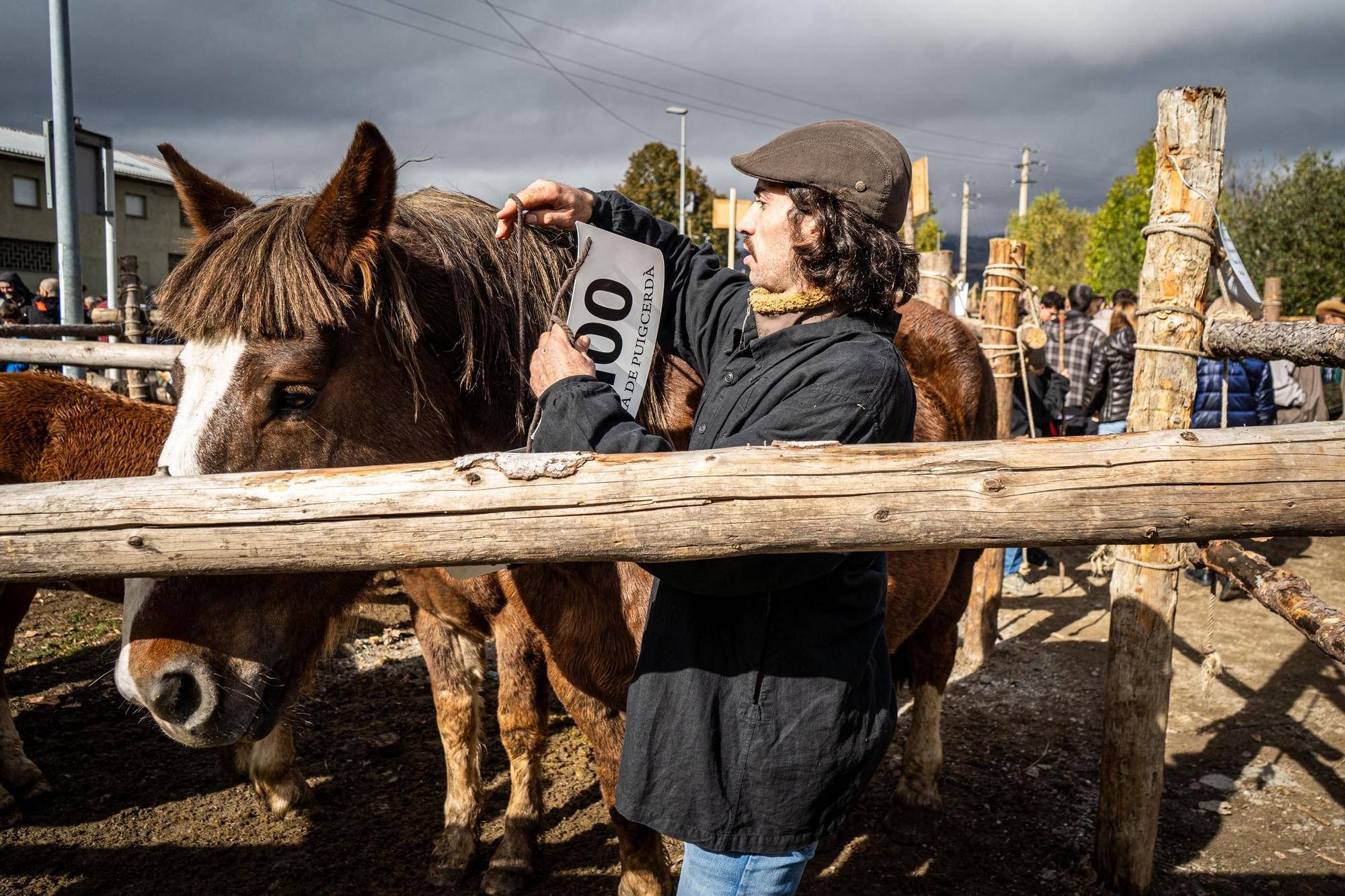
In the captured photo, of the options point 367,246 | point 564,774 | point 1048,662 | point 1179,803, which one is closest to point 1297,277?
point 1048,662

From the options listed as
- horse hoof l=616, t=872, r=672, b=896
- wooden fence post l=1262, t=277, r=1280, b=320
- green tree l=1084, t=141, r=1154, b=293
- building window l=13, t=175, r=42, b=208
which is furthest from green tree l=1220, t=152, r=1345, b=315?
building window l=13, t=175, r=42, b=208

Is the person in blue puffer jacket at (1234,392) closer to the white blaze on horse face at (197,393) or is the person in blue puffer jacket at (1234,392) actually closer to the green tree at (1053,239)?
the white blaze on horse face at (197,393)

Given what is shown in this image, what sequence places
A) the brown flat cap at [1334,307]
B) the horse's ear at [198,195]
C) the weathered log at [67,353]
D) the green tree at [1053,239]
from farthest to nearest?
the green tree at [1053,239] < the brown flat cap at [1334,307] < the weathered log at [67,353] < the horse's ear at [198,195]

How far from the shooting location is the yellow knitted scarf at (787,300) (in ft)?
5.35

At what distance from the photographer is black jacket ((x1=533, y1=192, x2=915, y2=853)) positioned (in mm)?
1472

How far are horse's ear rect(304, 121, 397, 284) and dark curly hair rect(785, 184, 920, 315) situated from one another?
91 cm

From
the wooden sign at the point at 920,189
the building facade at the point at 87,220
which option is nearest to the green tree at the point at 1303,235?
the wooden sign at the point at 920,189

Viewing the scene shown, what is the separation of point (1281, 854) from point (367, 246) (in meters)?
4.02

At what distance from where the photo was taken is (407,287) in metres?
1.95

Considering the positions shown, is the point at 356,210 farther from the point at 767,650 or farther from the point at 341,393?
the point at 767,650

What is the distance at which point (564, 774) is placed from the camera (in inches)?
158

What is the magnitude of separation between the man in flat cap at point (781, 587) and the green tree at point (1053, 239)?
1688 inches

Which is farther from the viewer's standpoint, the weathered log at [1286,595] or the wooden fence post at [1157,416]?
the wooden fence post at [1157,416]

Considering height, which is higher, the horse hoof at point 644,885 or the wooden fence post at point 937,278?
the wooden fence post at point 937,278
